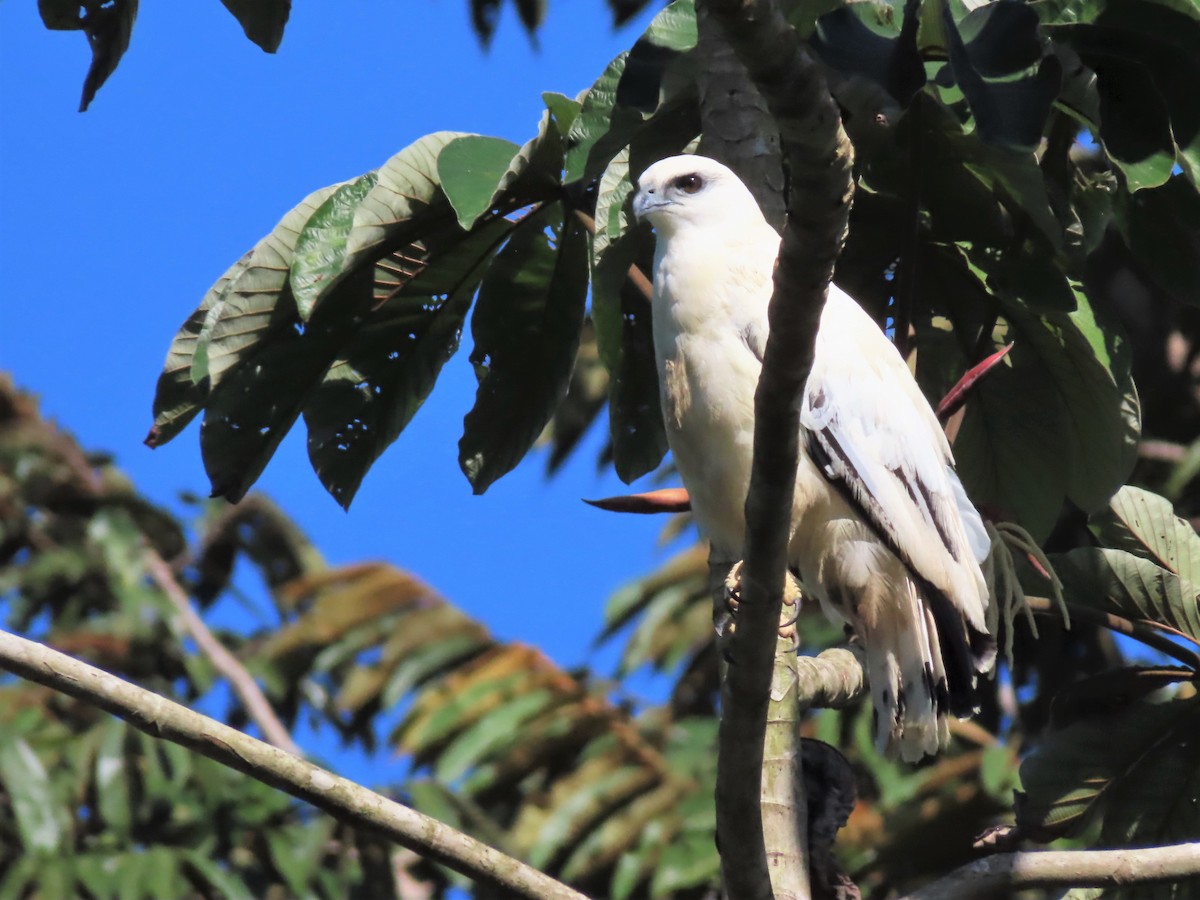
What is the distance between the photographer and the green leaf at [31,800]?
23.0 ft

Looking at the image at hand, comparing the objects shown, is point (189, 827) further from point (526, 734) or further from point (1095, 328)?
point (1095, 328)

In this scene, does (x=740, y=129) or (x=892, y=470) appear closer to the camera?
(x=740, y=129)

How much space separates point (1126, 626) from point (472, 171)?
1.93 metres

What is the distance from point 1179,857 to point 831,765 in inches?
28.1

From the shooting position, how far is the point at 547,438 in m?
10.9

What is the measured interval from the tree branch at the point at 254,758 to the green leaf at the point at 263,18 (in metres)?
1.46

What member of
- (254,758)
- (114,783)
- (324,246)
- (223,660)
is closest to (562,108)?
(324,246)

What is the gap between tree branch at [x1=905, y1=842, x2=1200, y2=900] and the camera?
3070 millimetres

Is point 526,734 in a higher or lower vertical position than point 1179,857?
higher

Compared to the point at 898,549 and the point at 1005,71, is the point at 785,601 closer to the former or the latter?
the point at 898,549

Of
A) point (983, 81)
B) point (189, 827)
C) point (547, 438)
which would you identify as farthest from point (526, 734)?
point (983, 81)

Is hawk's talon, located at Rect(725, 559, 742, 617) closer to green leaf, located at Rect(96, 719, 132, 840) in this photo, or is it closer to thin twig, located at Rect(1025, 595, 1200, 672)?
thin twig, located at Rect(1025, 595, 1200, 672)

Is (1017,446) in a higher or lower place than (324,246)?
lower

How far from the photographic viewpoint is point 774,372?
244 cm
